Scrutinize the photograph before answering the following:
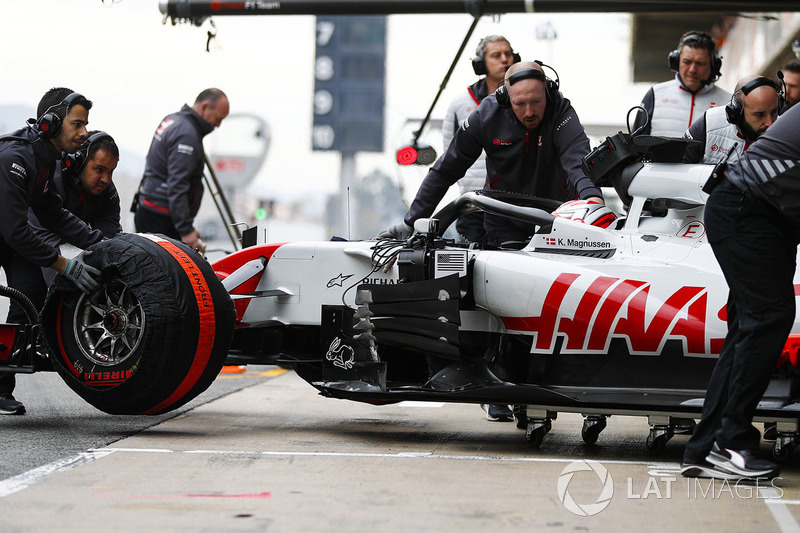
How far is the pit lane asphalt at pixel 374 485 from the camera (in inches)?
145

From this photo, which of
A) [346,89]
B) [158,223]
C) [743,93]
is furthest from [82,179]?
[346,89]

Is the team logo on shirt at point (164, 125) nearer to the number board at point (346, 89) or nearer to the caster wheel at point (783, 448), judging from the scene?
the caster wheel at point (783, 448)

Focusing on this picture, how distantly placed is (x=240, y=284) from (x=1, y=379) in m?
1.48

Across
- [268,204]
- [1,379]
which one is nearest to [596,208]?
[1,379]

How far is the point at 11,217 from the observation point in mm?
5879

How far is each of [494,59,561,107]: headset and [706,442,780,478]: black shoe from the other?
99.8 inches

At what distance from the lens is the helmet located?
5430 millimetres

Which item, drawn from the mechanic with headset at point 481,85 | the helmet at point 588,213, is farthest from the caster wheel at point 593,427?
the mechanic with headset at point 481,85

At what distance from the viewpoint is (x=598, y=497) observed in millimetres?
4094

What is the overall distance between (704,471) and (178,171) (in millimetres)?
4990

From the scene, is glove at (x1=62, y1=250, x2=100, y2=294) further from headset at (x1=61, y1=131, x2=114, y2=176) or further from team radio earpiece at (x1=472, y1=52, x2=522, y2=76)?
team radio earpiece at (x1=472, y1=52, x2=522, y2=76)

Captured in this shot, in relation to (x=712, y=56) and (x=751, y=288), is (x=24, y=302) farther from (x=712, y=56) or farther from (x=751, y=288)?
(x=712, y=56)

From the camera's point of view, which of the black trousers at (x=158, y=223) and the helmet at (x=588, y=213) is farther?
the black trousers at (x=158, y=223)

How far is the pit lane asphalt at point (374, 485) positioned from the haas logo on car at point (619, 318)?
1.74 feet
